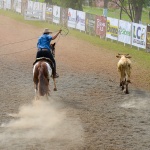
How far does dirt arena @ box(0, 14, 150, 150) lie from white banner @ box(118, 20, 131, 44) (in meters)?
4.94

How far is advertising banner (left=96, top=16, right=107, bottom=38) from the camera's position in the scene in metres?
34.5

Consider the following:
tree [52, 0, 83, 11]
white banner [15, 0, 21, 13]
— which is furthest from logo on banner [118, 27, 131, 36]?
white banner [15, 0, 21, 13]

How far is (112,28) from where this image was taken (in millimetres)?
33594

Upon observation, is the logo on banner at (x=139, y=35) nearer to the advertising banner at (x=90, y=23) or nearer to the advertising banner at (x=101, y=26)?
the advertising banner at (x=101, y=26)

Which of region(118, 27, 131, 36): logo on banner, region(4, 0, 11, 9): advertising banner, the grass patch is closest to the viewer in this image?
the grass patch

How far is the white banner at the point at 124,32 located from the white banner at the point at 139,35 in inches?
24.0

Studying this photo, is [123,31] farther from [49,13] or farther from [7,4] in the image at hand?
[7,4]

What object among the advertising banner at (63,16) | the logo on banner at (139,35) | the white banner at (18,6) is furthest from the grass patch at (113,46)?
the white banner at (18,6)

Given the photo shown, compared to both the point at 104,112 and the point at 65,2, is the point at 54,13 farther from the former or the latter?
the point at 104,112

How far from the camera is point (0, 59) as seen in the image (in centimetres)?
2659

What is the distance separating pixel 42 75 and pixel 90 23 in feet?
69.4

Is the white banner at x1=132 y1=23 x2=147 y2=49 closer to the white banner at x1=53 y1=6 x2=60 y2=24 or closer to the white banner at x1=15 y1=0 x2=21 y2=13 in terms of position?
the white banner at x1=53 y1=6 x2=60 y2=24

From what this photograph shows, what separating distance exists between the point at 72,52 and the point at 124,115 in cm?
1441

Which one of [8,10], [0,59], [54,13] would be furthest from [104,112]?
[8,10]
